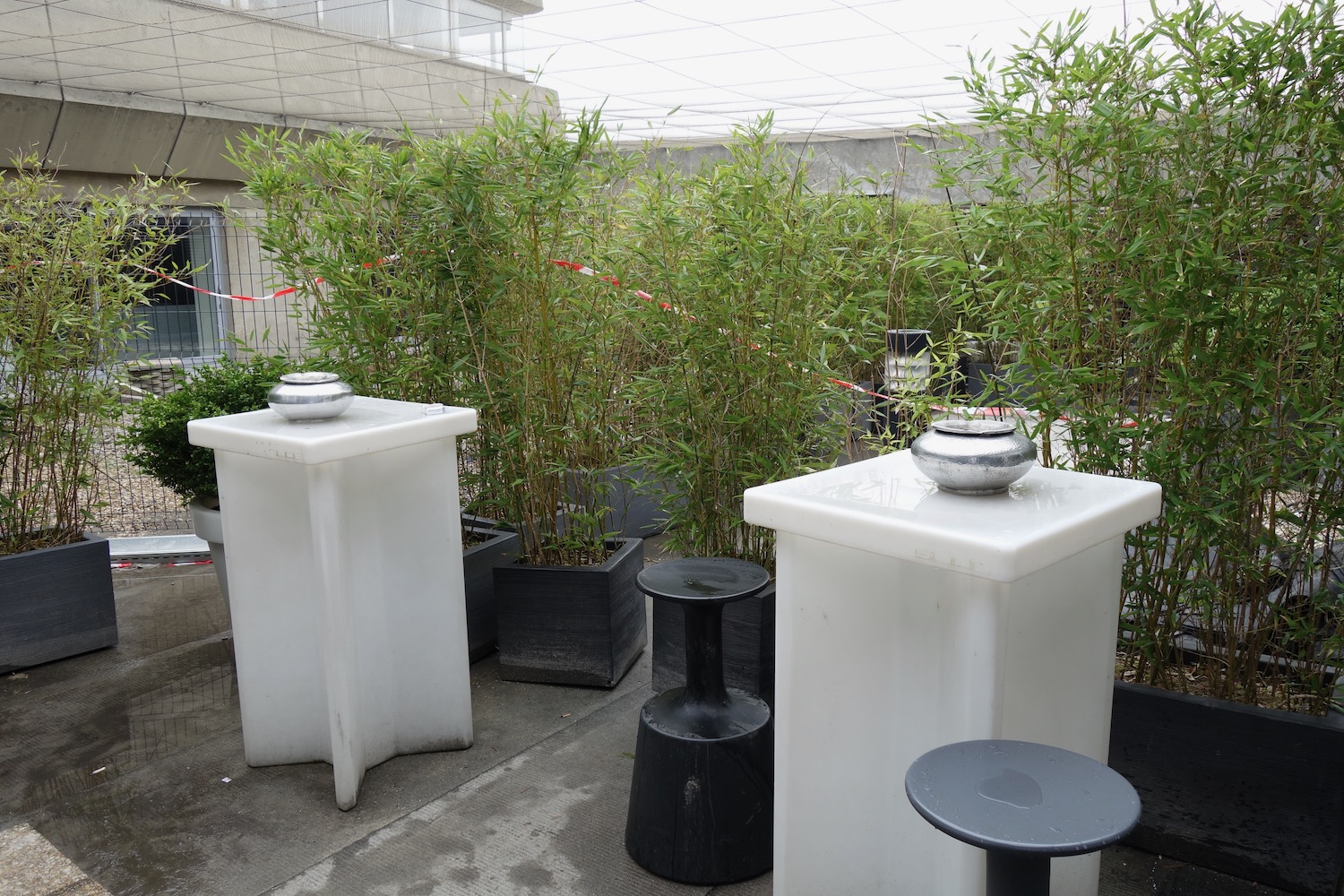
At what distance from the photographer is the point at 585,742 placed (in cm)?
315

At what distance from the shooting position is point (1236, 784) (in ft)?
7.76

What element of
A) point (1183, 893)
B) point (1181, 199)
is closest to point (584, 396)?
point (1181, 199)

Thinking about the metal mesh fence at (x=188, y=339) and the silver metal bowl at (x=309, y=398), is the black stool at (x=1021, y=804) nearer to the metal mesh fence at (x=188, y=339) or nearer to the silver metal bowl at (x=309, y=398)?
the silver metal bowl at (x=309, y=398)

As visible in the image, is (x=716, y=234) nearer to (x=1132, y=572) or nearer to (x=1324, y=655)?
(x=1132, y=572)

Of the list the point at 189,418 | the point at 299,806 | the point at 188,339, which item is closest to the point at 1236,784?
the point at 299,806

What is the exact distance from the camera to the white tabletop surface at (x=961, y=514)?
1638 mm

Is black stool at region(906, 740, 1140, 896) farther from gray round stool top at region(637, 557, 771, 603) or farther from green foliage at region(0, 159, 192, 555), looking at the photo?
green foliage at region(0, 159, 192, 555)

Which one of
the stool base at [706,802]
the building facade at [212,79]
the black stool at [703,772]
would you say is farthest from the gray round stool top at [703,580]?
the building facade at [212,79]

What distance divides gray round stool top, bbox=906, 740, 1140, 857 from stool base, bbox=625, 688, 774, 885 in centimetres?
94

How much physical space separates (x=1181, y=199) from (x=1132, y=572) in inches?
35.8

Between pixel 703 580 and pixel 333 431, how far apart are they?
1.09 meters

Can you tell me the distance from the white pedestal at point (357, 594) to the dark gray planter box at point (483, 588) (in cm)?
67

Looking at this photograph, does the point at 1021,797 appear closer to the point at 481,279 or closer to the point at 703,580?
the point at 703,580

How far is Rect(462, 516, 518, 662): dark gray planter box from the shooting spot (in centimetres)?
378
